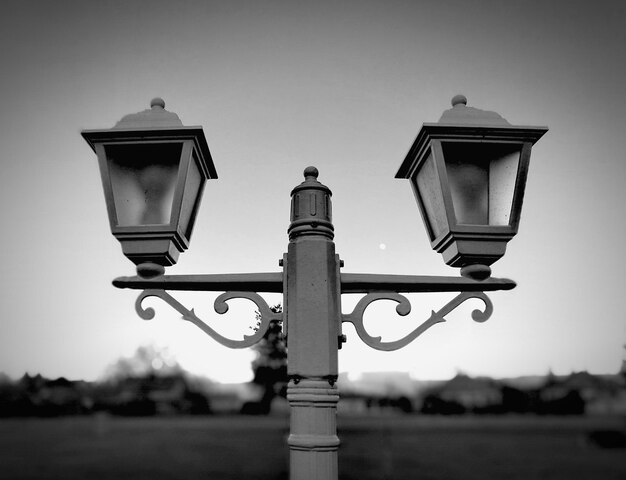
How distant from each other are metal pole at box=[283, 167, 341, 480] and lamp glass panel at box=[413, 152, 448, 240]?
18.8 inches

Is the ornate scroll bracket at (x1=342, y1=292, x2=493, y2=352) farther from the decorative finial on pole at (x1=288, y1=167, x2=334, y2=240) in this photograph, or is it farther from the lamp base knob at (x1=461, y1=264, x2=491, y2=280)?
the decorative finial on pole at (x1=288, y1=167, x2=334, y2=240)

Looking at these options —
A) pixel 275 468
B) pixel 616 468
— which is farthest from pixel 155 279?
pixel 616 468

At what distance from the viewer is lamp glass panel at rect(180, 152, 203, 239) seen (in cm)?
217

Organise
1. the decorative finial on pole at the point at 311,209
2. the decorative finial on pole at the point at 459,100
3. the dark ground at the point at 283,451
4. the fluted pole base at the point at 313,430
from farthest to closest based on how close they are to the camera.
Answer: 1. the dark ground at the point at 283,451
2. the decorative finial on pole at the point at 459,100
3. the decorative finial on pole at the point at 311,209
4. the fluted pole base at the point at 313,430

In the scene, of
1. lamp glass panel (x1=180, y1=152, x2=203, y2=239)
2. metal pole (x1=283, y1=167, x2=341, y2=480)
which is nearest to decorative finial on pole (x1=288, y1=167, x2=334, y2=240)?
metal pole (x1=283, y1=167, x2=341, y2=480)

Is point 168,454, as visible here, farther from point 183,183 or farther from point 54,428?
point 183,183

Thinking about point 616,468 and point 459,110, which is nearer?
point 459,110

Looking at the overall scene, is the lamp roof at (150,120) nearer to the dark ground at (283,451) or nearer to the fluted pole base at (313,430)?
the fluted pole base at (313,430)

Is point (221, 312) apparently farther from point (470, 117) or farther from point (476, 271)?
point (470, 117)

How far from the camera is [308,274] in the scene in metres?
1.98

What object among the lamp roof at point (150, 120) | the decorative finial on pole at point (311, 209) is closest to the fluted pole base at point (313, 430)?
the decorative finial on pole at point (311, 209)

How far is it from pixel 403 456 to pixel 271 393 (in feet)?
145

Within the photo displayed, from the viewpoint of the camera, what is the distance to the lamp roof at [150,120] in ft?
6.97

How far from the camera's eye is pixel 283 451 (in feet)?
147
